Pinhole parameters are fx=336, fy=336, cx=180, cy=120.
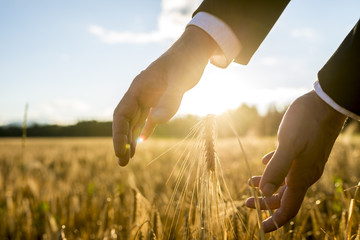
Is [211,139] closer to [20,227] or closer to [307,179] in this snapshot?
[307,179]

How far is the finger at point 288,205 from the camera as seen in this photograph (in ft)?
3.30

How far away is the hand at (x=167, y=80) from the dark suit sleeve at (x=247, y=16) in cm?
9

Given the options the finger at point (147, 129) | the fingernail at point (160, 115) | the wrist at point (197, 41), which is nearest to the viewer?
the fingernail at point (160, 115)

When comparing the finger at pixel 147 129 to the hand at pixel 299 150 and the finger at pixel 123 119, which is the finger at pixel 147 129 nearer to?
the finger at pixel 123 119

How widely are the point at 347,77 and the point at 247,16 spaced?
350 mm

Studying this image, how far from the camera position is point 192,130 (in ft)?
3.65

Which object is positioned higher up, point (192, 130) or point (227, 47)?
point (227, 47)

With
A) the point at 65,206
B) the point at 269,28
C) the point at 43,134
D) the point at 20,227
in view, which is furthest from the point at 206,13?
the point at 43,134

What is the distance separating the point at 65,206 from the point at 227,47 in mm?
2028

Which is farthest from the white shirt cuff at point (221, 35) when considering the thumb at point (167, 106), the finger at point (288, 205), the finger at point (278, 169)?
the finger at point (288, 205)

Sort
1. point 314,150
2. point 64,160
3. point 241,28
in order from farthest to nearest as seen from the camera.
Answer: point 64,160 < point 241,28 < point 314,150

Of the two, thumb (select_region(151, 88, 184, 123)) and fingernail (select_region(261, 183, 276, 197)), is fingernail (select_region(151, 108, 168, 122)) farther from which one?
fingernail (select_region(261, 183, 276, 197))

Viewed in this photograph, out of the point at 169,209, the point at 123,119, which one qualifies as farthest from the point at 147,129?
the point at 169,209

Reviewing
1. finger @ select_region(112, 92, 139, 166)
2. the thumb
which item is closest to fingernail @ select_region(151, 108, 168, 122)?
the thumb
